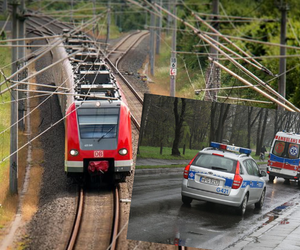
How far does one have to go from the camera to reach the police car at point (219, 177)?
9383 millimetres

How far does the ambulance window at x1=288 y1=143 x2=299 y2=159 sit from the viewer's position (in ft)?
32.2

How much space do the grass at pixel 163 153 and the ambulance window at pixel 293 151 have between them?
153 centimetres

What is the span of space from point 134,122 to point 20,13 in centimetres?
767

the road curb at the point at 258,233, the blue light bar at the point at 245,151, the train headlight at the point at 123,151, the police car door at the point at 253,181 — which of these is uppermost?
the blue light bar at the point at 245,151

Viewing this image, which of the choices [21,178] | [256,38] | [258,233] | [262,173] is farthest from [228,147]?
[256,38]

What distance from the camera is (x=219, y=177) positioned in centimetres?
941

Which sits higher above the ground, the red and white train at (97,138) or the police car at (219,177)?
the police car at (219,177)

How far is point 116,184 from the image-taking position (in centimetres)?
1922

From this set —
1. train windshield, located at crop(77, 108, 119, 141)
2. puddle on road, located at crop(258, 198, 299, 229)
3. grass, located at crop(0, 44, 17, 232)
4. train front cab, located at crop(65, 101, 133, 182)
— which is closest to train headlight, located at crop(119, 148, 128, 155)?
train front cab, located at crop(65, 101, 133, 182)

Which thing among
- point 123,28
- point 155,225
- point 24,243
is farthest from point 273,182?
point 123,28

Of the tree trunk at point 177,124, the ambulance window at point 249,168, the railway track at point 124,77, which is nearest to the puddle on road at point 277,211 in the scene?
the ambulance window at point 249,168

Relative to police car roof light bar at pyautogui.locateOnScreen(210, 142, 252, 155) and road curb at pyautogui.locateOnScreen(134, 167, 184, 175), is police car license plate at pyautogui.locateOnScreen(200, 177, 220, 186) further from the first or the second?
police car roof light bar at pyautogui.locateOnScreen(210, 142, 252, 155)

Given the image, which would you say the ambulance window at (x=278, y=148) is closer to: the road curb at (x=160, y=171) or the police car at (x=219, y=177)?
the police car at (x=219, y=177)

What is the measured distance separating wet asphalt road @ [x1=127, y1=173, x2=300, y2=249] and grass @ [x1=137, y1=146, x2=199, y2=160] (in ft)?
0.90
